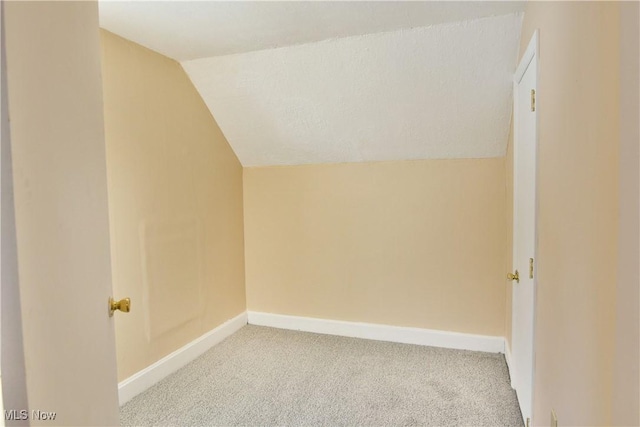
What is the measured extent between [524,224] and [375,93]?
1.25 m

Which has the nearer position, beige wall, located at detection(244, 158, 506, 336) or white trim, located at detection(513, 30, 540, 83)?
white trim, located at detection(513, 30, 540, 83)

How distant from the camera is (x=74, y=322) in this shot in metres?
0.95

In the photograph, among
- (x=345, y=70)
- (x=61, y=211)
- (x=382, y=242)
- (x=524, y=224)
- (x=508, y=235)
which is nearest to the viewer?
(x=61, y=211)

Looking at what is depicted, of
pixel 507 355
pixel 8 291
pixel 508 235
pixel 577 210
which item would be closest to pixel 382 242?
pixel 508 235

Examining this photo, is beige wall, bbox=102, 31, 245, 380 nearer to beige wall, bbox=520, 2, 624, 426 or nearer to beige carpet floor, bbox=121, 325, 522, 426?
beige carpet floor, bbox=121, 325, 522, 426

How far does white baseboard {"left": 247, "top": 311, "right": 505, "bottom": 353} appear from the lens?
3.00 m

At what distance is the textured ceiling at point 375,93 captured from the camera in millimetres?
2322

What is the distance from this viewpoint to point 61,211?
35.4 inches

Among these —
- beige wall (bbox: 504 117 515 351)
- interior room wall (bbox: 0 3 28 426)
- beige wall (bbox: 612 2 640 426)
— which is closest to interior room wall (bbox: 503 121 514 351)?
beige wall (bbox: 504 117 515 351)

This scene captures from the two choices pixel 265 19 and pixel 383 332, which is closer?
pixel 265 19

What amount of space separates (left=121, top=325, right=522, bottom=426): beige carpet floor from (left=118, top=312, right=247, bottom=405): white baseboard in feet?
0.17

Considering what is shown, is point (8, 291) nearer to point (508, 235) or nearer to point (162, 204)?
point (162, 204)

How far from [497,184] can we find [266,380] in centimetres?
211

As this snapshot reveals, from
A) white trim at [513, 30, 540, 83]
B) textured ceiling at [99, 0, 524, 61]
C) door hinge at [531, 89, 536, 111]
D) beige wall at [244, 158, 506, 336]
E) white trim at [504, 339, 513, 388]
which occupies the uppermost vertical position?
textured ceiling at [99, 0, 524, 61]
